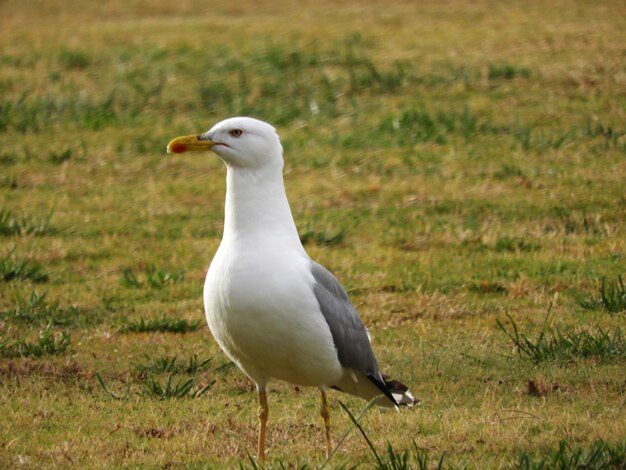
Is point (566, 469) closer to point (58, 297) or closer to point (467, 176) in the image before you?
point (58, 297)

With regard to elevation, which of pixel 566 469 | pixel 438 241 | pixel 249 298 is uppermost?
pixel 249 298

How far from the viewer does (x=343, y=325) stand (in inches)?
237

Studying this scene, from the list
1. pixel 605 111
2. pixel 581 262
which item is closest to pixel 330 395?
pixel 581 262

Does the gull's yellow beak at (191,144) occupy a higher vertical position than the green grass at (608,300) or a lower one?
higher

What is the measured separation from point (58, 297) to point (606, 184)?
521 centimetres

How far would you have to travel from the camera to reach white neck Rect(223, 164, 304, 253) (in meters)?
5.78

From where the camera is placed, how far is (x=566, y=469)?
5.02 metres

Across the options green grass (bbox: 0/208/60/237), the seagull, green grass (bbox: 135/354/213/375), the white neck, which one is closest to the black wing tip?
the seagull

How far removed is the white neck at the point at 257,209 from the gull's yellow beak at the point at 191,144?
0.55 feet

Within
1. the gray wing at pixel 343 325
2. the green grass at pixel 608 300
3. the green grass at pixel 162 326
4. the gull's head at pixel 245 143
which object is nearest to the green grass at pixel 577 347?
the green grass at pixel 608 300

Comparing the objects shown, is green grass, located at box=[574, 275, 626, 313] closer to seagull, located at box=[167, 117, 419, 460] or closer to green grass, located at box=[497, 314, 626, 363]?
green grass, located at box=[497, 314, 626, 363]

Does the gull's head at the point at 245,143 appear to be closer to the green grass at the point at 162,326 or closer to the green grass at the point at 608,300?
the green grass at the point at 162,326

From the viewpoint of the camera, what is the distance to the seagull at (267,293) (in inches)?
220


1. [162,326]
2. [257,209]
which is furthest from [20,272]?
[257,209]
